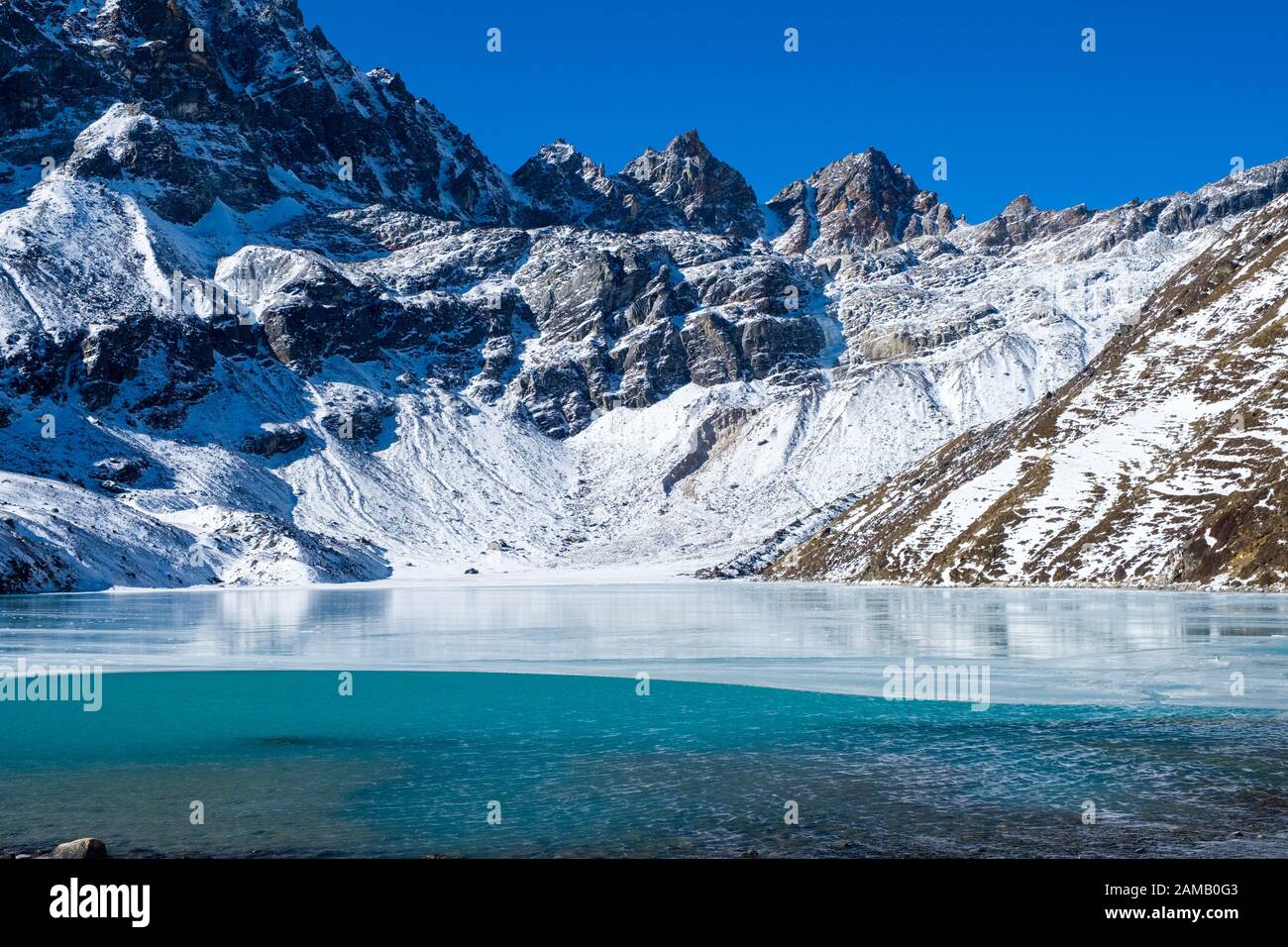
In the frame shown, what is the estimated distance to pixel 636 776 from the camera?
79.6ft

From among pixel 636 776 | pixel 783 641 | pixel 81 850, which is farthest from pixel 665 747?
pixel 783 641

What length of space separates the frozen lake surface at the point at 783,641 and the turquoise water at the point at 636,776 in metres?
5.70

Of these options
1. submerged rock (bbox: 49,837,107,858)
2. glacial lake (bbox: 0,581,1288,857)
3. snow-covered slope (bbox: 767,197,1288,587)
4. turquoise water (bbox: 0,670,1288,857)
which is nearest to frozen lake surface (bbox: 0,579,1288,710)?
glacial lake (bbox: 0,581,1288,857)

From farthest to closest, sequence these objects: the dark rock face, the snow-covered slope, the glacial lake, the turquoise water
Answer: the snow-covered slope
the glacial lake
the turquoise water
the dark rock face

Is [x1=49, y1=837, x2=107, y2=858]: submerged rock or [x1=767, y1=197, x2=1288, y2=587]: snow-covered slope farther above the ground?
[x1=767, y1=197, x2=1288, y2=587]: snow-covered slope

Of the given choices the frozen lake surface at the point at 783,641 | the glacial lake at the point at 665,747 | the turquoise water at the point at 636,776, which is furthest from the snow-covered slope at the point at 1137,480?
the turquoise water at the point at 636,776

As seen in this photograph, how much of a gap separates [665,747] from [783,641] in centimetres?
2818

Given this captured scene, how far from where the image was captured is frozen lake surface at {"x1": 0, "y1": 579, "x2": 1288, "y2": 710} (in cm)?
3866

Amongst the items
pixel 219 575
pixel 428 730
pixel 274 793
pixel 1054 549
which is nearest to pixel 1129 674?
pixel 428 730

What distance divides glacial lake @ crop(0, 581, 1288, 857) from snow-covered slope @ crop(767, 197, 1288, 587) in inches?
1872

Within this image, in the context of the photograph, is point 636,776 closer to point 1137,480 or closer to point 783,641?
point 783,641

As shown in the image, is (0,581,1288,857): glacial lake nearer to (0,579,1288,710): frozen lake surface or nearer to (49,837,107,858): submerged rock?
(0,579,1288,710): frozen lake surface

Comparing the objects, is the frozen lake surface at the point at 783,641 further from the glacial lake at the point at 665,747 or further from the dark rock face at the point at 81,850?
the dark rock face at the point at 81,850

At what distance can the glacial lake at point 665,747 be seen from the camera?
19109 millimetres
